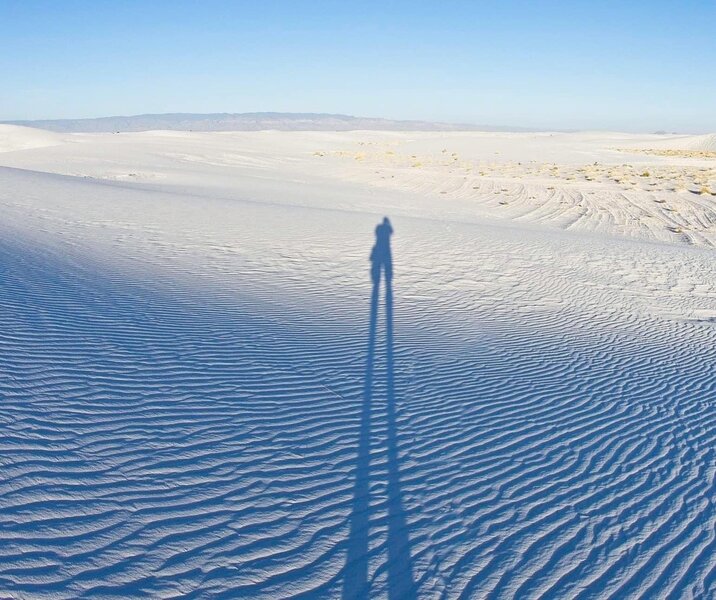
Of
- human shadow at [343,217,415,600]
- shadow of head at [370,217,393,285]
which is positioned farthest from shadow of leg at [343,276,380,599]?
shadow of head at [370,217,393,285]

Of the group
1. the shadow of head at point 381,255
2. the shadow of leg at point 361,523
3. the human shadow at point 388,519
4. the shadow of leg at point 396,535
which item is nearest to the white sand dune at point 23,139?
the shadow of head at point 381,255

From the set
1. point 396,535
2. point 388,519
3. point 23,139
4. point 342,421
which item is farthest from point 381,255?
point 23,139

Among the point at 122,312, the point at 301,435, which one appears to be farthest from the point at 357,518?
the point at 122,312

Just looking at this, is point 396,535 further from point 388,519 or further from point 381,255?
point 381,255

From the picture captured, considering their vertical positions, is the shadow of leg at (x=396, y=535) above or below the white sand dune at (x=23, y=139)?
below

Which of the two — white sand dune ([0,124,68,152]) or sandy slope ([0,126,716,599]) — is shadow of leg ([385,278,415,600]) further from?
white sand dune ([0,124,68,152])

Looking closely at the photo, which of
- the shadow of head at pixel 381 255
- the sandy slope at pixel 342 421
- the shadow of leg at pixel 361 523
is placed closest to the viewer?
the shadow of leg at pixel 361 523

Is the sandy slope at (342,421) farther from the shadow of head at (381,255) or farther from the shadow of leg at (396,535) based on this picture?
the shadow of head at (381,255)

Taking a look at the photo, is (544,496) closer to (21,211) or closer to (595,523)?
(595,523)

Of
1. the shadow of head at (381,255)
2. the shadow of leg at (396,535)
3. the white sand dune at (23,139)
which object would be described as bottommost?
the shadow of leg at (396,535)
